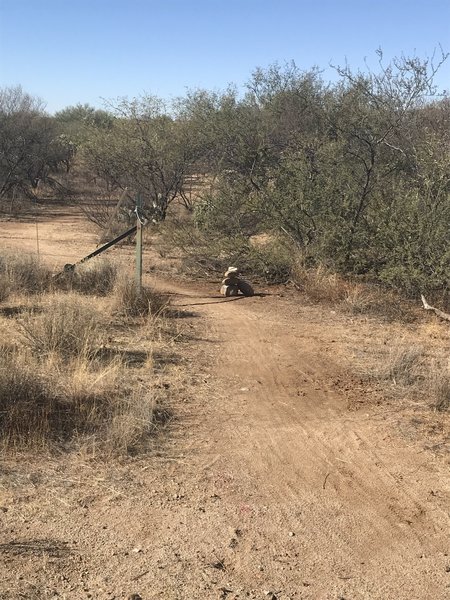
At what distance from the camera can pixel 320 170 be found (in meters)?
9.96

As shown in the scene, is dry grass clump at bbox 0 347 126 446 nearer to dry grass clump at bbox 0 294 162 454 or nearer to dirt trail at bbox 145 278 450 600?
dry grass clump at bbox 0 294 162 454

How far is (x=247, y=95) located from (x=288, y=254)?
9.88m

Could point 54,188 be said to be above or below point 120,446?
above

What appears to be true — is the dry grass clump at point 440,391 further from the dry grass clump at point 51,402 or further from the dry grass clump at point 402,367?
the dry grass clump at point 51,402

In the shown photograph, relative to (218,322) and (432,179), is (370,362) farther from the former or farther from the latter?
(432,179)

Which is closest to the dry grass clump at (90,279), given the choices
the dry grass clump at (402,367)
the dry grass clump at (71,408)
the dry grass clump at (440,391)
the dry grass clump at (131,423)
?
the dry grass clump at (71,408)

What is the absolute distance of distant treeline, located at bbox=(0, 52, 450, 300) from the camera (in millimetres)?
8703

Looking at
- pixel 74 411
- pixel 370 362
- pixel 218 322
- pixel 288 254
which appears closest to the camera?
pixel 74 411

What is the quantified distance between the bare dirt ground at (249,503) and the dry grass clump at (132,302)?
192 cm

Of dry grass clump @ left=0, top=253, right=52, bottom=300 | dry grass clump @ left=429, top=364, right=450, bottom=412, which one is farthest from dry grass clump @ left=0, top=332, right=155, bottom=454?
dry grass clump @ left=0, top=253, right=52, bottom=300

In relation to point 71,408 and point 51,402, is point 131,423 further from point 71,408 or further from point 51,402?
point 51,402

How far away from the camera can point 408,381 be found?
18.6 feet

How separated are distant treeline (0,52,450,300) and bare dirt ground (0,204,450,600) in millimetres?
3607

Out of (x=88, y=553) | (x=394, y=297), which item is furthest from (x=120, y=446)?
(x=394, y=297)
